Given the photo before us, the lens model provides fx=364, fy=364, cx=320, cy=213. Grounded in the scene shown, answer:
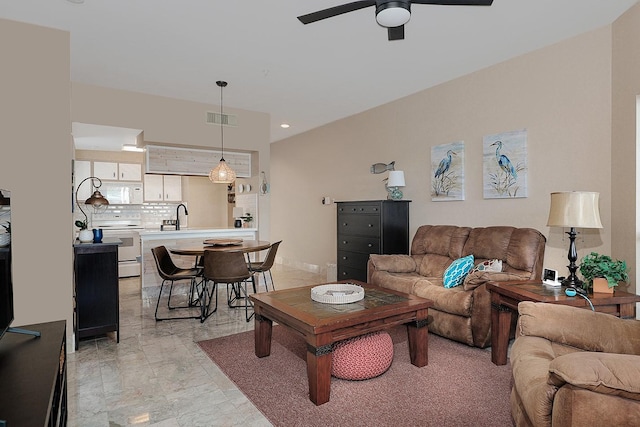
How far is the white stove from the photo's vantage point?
6.64m

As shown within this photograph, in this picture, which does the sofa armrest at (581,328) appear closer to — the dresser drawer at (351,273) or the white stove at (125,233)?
the dresser drawer at (351,273)

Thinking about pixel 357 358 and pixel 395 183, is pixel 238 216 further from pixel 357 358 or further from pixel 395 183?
pixel 357 358

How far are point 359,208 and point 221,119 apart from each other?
2.58 meters

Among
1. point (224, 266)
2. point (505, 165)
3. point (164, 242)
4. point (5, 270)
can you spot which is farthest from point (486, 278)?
point (164, 242)

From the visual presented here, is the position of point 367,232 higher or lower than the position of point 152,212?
lower

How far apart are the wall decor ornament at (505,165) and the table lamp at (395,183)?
1138 mm

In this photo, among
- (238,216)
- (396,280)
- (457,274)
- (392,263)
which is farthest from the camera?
(238,216)

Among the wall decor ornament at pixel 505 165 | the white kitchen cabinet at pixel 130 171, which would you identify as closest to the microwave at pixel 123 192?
the white kitchen cabinet at pixel 130 171

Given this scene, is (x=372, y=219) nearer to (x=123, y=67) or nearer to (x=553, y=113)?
(x=553, y=113)

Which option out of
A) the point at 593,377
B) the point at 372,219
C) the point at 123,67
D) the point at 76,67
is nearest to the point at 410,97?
the point at 372,219

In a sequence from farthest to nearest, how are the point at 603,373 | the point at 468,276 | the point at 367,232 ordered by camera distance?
the point at 367,232
the point at 468,276
the point at 603,373

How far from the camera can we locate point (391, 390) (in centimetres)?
252

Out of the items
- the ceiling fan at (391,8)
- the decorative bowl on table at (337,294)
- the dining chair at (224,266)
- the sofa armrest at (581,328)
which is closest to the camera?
the sofa armrest at (581,328)

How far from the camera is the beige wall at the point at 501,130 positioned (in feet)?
10.7
